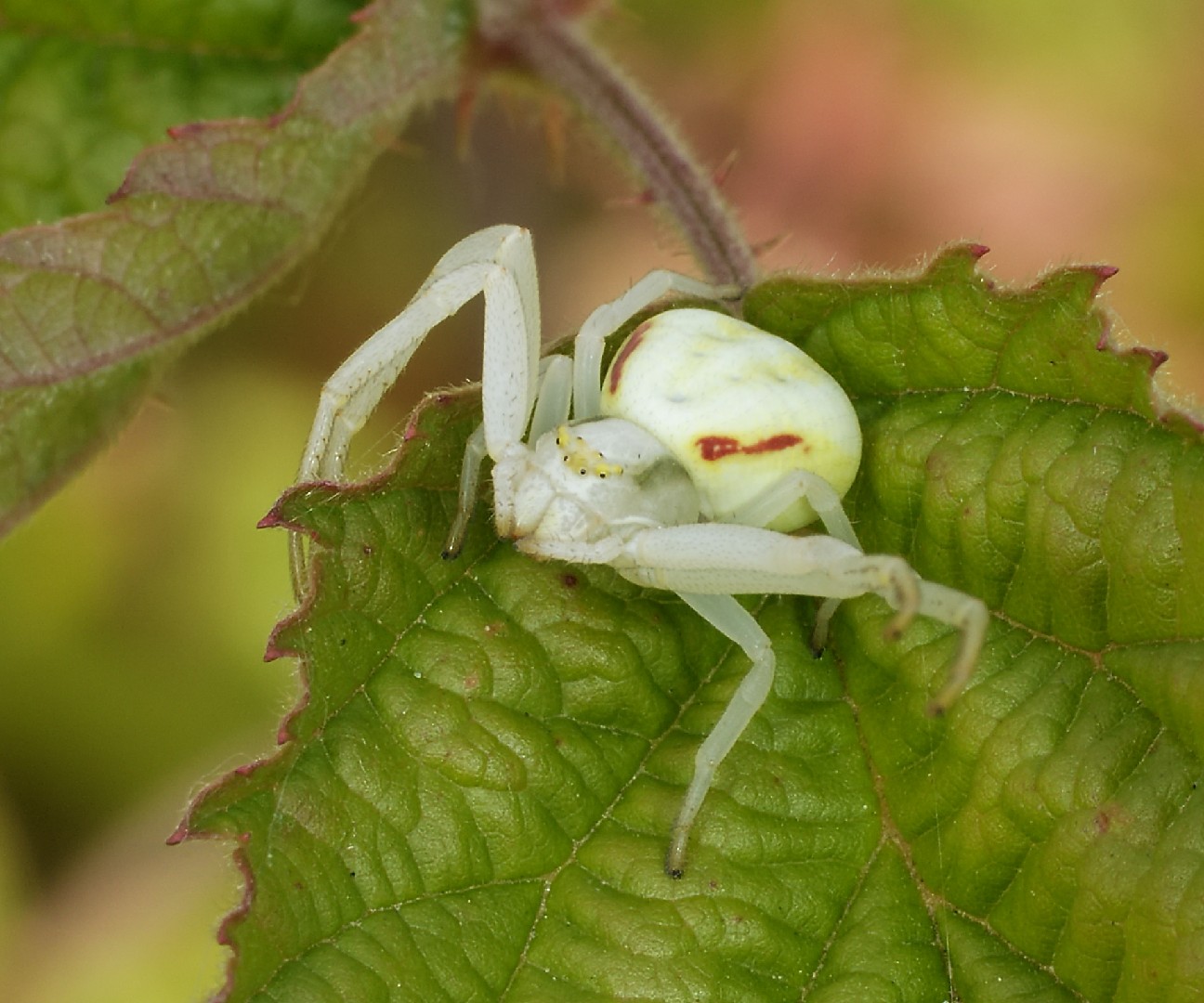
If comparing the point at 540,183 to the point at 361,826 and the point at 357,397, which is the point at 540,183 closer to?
the point at 357,397

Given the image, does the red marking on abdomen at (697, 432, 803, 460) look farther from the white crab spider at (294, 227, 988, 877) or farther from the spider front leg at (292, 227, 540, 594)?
the spider front leg at (292, 227, 540, 594)

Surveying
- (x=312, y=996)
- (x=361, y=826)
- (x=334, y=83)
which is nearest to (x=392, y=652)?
(x=361, y=826)

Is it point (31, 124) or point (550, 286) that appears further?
point (550, 286)

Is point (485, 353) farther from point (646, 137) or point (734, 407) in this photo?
point (646, 137)

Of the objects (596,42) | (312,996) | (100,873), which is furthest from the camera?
(100,873)

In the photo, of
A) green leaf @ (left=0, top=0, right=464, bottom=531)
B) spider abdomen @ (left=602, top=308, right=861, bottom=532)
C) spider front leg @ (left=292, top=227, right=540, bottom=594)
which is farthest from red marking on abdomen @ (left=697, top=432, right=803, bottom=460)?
green leaf @ (left=0, top=0, right=464, bottom=531)

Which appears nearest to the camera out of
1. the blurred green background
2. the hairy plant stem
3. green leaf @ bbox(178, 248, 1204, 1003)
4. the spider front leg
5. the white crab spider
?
green leaf @ bbox(178, 248, 1204, 1003)

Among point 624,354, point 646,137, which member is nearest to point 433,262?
point 646,137

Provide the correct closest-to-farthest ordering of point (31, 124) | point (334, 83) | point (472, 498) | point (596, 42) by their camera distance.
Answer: point (472, 498), point (334, 83), point (31, 124), point (596, 42)
